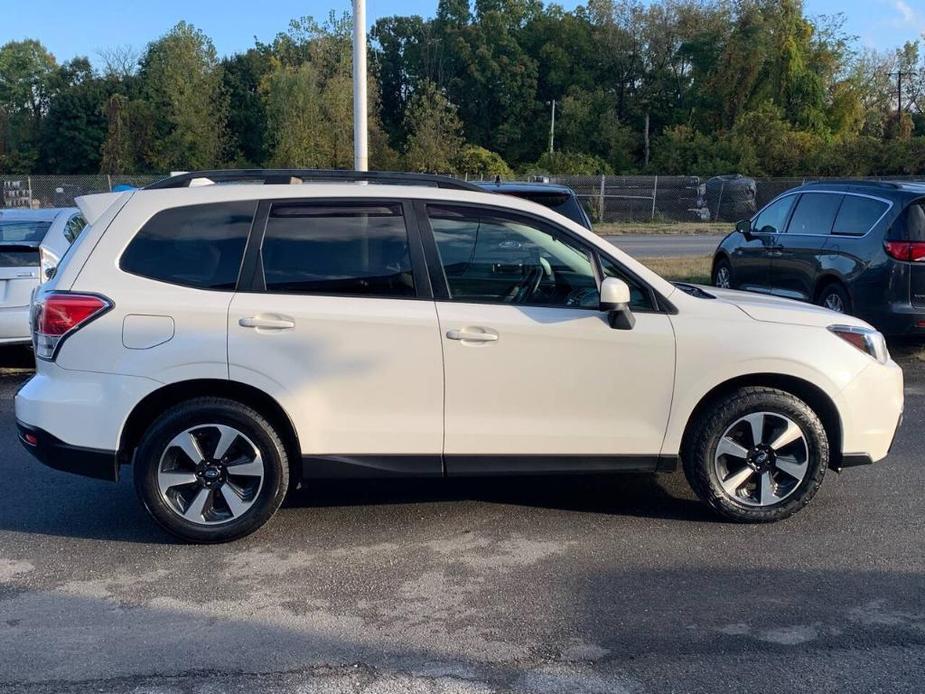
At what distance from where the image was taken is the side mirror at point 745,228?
11438 millimetres

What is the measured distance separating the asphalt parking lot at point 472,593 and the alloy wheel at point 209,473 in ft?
0.75

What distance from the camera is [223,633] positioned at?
397cm

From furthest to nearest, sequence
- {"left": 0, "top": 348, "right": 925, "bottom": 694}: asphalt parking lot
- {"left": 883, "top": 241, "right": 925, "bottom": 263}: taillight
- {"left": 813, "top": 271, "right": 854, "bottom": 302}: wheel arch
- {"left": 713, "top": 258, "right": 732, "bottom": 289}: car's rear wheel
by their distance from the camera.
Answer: {"left": 713, "top": 258, "right": 732, "bottom": 289}: car's rear wheel
{"left": 813, "top": 271, "right": 854, "bottom": 302}: wheel arch
{"left": 883, "top": 241, "right": 925, "bottom": 263}: taillight
{"left": 0, "top": 348, "right": 925, "bottom": 694}: asphalt parking lot

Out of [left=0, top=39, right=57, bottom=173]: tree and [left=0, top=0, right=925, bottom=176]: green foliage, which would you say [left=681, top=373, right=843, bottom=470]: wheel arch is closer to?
[left=0, top=0, right=925, bottom=176]: green foliage

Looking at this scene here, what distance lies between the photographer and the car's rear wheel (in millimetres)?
12543

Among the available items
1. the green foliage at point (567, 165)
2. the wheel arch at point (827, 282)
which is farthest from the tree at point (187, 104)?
the wheel arch at point (827, 282)

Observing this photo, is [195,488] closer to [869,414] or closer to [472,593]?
[472,593]

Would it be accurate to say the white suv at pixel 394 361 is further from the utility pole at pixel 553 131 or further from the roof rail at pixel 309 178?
the utility pole at pixel 553 131

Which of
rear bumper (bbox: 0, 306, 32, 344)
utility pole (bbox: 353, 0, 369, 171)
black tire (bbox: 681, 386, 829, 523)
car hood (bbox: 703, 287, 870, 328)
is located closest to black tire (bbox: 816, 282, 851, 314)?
car hood (bbox: 703, 287, 870, 328)

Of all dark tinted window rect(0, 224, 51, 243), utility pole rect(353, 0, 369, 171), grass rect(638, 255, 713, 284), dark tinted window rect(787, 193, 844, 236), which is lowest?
grass rect(638, 255, 713, 284)

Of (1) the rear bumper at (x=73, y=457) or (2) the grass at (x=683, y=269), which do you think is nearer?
(1) the rear bumper at (x=73, y=457)

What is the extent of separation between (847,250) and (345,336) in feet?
21.6

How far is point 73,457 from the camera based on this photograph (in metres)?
4.79

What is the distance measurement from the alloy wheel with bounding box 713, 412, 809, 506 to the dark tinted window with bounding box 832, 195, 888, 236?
201 inches
